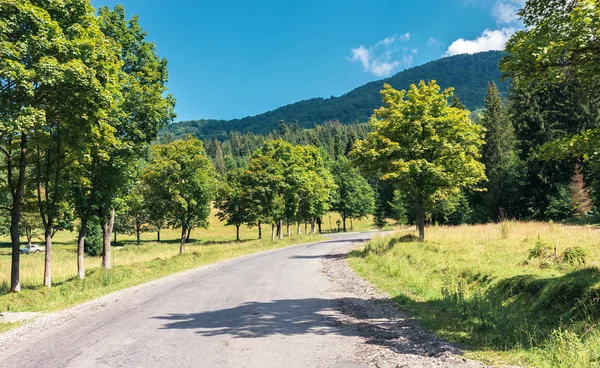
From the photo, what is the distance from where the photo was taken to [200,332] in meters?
7.97

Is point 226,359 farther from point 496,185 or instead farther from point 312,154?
point 312,154

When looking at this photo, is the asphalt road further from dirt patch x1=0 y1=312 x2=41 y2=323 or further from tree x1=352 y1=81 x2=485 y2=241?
tree x1=352 y1=81 x2=485 y2=241

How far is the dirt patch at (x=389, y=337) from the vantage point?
5.97 m

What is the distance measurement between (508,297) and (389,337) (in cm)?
431

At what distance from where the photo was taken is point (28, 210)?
16.9 m

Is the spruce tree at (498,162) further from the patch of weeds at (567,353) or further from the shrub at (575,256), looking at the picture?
the patch of weeds at (567,353)

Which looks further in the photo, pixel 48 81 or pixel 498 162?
pixel 498 162

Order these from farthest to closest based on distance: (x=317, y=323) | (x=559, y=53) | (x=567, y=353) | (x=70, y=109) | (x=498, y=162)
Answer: (x=498, y=162) → (x=70, y=109) → (x=317, y=323) → (x=559, y=53) → (x=567, y=353)

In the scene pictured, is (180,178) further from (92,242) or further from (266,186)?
(92,242)

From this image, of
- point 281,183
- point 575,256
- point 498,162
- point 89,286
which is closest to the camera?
point 575,256

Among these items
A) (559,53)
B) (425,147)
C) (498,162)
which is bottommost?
(559,53)


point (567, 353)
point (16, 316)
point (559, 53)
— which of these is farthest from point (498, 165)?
point (16, 316)

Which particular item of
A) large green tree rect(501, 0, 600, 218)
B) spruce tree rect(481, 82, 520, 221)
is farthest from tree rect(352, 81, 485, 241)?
spruce tree rect(481, 82, 520, 221)

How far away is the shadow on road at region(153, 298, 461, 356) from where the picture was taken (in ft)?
23.1
